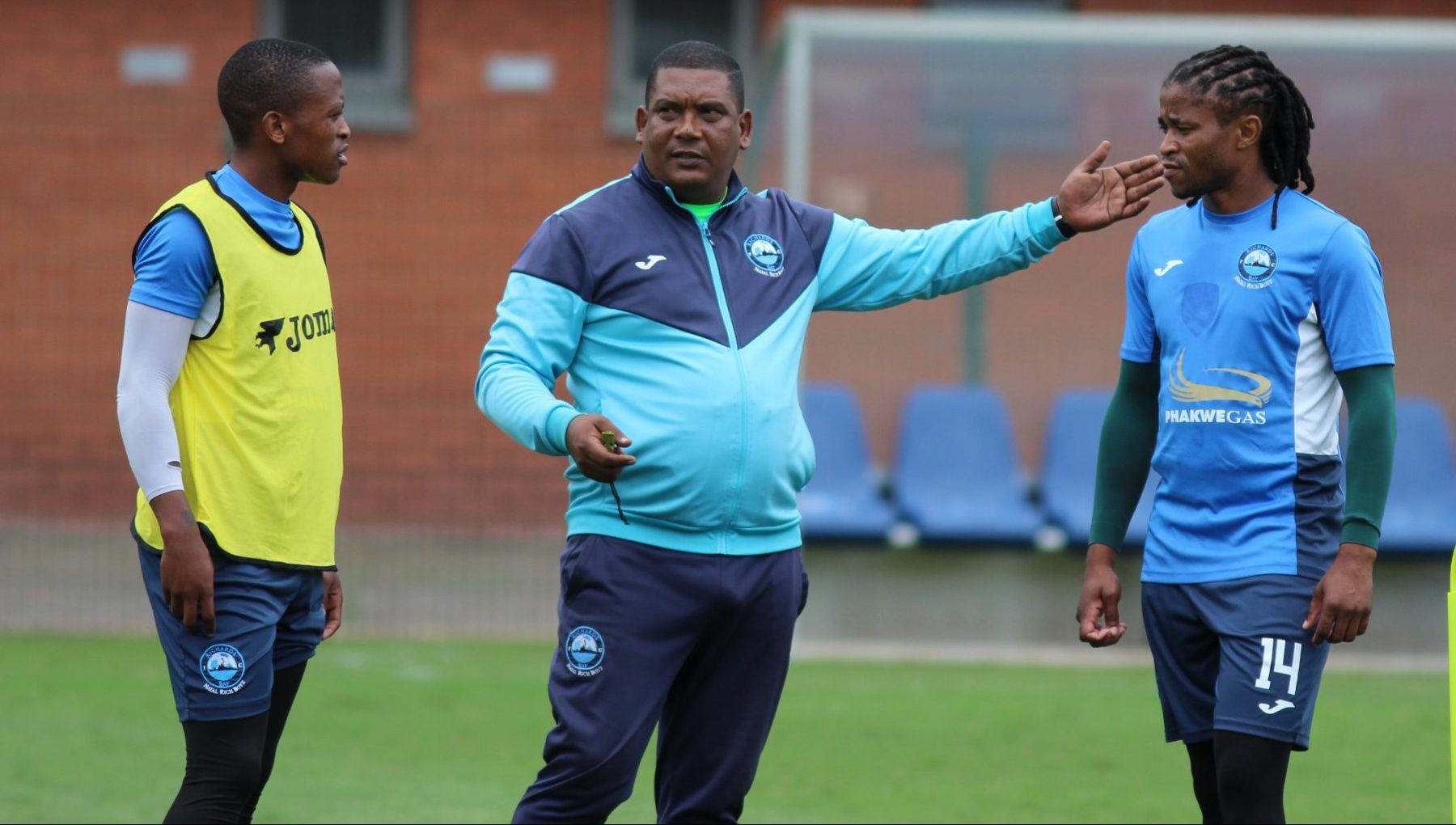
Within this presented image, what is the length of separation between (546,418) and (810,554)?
587 centimetres

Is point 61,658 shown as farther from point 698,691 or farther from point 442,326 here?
point 698,691

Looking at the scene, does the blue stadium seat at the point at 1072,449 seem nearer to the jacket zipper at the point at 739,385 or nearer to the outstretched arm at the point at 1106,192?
the outstretched arm at the point at 1106,192

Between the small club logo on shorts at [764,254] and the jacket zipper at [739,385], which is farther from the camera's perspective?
the small club logo on shorts at [764,254]

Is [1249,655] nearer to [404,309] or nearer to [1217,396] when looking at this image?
[1217,396]

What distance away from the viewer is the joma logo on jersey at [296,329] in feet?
12.3

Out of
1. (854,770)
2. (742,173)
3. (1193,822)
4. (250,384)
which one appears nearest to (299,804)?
(854,770)

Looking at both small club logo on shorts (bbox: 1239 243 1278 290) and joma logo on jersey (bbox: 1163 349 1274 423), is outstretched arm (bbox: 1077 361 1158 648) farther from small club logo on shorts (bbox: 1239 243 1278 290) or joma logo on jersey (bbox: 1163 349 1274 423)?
small club logo on shorts (bbox: 1239 243 1278 290)

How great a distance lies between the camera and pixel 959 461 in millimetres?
9969

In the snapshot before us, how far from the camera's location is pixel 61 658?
854 centimetres

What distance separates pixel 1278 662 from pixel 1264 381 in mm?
584

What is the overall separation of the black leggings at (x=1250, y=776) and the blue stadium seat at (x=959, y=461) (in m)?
5.70

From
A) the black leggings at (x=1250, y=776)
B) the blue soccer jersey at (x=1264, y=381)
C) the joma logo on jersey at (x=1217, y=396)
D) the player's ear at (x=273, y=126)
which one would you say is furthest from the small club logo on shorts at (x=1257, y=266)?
the player's ear at (x=273, y=126)

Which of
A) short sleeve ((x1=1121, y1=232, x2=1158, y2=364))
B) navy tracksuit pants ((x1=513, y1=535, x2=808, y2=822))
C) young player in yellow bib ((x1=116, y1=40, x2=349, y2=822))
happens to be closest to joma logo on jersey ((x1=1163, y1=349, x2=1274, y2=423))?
short sleeve ((x1=1121, y1=232, x2=1158, y2=364))

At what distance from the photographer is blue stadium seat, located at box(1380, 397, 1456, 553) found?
363 inches
